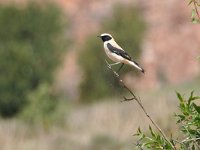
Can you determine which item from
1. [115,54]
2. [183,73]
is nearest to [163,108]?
[115,54]

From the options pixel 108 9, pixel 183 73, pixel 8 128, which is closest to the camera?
pixel 8 128

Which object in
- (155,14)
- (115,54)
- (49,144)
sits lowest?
(115,54)

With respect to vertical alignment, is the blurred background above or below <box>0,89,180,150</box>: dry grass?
above

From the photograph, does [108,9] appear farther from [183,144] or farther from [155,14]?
[183,144]

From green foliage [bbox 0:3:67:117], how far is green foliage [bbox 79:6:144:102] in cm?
249

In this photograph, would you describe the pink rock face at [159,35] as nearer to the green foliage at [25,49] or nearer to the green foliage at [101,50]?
the green foliage at [101,50]

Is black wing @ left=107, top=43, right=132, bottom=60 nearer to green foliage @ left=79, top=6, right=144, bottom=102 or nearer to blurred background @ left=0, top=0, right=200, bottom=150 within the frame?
blurred background @ left=0, top=0, right=200, bottom=150

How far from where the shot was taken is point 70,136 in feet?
78.5

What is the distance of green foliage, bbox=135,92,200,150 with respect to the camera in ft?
13.1

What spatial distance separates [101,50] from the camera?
6575 centimetres

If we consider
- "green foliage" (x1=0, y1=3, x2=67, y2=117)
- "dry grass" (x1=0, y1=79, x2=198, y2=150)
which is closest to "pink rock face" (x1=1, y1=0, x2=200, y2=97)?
"green foliage" (x1=0, y1=3, x2=67, y2=117)

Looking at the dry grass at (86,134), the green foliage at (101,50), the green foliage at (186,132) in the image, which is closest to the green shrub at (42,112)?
the dry grass at (86,134)

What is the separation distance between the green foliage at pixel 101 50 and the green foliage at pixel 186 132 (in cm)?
5969

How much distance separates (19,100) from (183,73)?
24.7 meters
